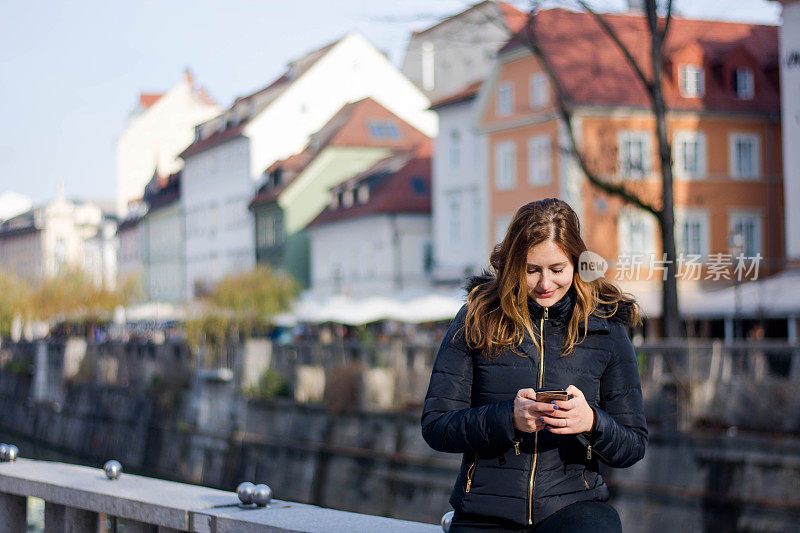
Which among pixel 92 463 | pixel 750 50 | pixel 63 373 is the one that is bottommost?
pixel 92 463

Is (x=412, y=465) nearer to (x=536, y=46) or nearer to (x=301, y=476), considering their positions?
(x=301, y=476)

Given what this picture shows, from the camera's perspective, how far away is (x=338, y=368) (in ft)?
67.9

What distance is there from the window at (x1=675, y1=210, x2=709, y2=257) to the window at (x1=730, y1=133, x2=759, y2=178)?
1.49 meters

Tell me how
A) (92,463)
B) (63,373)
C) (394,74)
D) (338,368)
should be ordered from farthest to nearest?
(394,74) → (63,373) → (92,463) → (338,368)

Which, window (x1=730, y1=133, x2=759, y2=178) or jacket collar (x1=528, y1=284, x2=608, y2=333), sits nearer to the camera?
jacket collar (x1=528, y1=284, x2=608, y2=333)

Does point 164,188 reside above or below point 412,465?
above

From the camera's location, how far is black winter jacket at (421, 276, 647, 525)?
310 cm

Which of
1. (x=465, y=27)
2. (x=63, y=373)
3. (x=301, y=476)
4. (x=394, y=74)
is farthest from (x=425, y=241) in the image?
(x=465, y=27)

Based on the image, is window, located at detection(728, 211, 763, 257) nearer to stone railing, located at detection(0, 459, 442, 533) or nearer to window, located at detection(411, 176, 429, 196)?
window, located at detection(411, 176, 429, 196)

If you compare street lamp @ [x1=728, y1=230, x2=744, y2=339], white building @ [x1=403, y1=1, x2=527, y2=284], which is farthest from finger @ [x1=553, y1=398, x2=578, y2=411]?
white building @ [x1=403, y1=1, x2=527, y2=284]

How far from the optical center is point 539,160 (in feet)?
117

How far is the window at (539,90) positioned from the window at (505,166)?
66.8 inches

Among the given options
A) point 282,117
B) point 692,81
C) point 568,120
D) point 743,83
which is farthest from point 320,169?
point 568,120

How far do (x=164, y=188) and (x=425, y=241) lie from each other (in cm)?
2809
